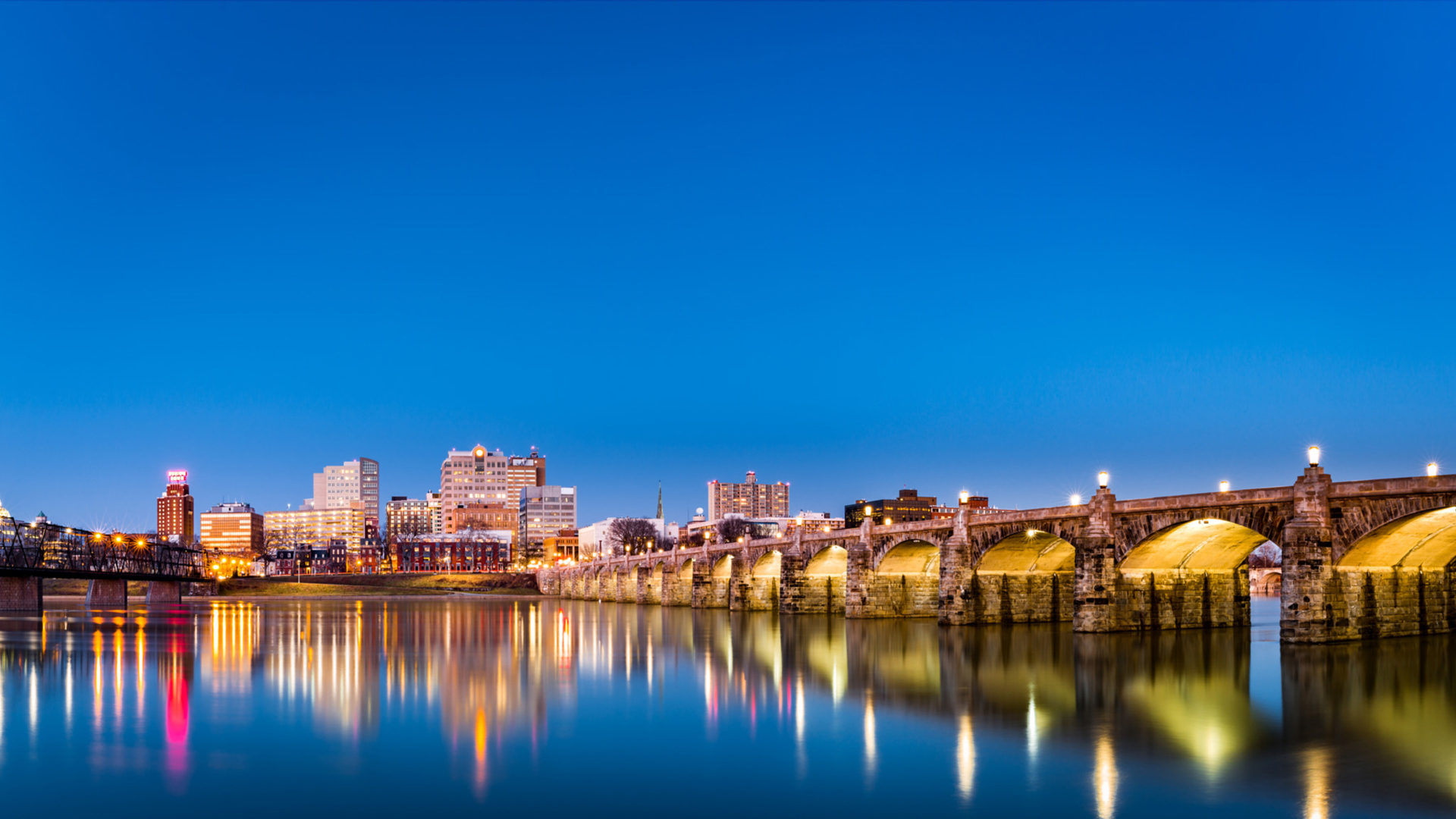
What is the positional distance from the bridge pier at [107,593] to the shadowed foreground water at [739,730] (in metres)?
82.0

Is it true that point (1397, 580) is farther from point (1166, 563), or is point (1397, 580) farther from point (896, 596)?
point (896, 596)

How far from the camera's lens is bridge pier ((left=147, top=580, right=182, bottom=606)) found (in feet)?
442

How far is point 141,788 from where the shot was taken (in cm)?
1905

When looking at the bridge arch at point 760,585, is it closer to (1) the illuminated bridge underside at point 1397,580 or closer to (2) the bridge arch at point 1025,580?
(2) the bridge arch at point 1025,580

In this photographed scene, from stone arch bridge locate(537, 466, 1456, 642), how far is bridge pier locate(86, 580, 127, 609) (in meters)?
80.1

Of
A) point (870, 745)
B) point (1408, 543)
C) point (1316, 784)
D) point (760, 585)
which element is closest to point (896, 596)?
point (760, 585)

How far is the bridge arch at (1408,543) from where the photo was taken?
1716 inches

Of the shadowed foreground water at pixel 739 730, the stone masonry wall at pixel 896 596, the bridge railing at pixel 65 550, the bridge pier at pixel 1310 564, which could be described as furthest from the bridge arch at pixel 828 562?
the bridge railing at pixel 65 550

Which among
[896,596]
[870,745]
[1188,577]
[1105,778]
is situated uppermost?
[1105,778]

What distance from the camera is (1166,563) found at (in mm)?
56281

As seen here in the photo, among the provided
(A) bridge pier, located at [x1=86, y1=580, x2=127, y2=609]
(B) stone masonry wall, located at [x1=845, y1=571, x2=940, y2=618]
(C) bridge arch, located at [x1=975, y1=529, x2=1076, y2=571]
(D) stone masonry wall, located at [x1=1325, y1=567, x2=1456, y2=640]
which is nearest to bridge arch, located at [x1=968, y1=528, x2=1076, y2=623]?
(C) bridge arch, located at [x1=975, y1=529, x2=1076, y2=571]

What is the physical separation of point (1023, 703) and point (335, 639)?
38549 mm

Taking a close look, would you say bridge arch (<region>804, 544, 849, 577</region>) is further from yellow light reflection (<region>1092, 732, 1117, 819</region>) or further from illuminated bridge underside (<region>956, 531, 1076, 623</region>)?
yellow light reflection (<region>1092, 732, 1117, 819</region>)

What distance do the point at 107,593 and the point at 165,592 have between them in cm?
976
